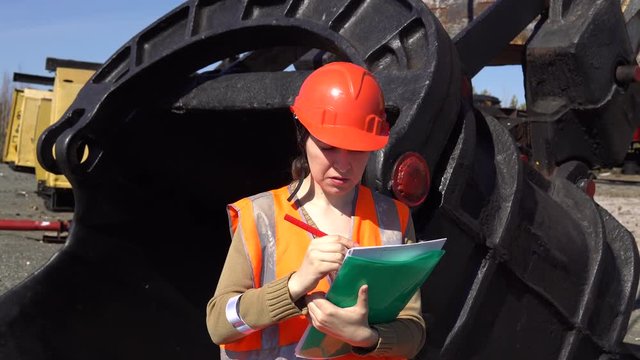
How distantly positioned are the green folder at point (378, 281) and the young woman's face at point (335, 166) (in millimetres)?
253

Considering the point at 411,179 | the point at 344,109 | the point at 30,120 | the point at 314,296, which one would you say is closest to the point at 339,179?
the point at 344,109

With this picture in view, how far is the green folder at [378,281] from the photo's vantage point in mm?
1672

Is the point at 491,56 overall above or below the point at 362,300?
above

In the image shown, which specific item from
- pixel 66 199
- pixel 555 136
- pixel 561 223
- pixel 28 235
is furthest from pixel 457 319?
pixel 66 199

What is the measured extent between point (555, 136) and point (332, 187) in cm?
249

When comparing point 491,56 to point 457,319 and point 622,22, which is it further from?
point 457,319

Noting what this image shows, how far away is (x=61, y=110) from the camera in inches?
603

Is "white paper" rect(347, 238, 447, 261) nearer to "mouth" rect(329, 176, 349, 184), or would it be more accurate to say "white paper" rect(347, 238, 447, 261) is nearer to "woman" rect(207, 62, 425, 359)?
"woman" rect(207, 62, 425, 359)

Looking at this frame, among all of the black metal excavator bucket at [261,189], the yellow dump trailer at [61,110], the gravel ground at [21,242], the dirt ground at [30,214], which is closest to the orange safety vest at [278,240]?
the black metal excavator bucket at [261,189]

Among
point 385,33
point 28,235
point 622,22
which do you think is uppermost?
point 622,22

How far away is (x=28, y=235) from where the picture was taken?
36.7 ft

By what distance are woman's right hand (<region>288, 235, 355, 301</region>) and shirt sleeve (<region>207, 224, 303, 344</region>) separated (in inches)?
2.2

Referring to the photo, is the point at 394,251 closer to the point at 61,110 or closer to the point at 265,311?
the point at 265,311

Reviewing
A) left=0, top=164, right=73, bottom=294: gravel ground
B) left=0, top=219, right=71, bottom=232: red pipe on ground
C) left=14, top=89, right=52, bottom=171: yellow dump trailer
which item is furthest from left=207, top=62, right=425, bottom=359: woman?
left=14, top=89, right=52, bottom=171: yellow dump trailer
